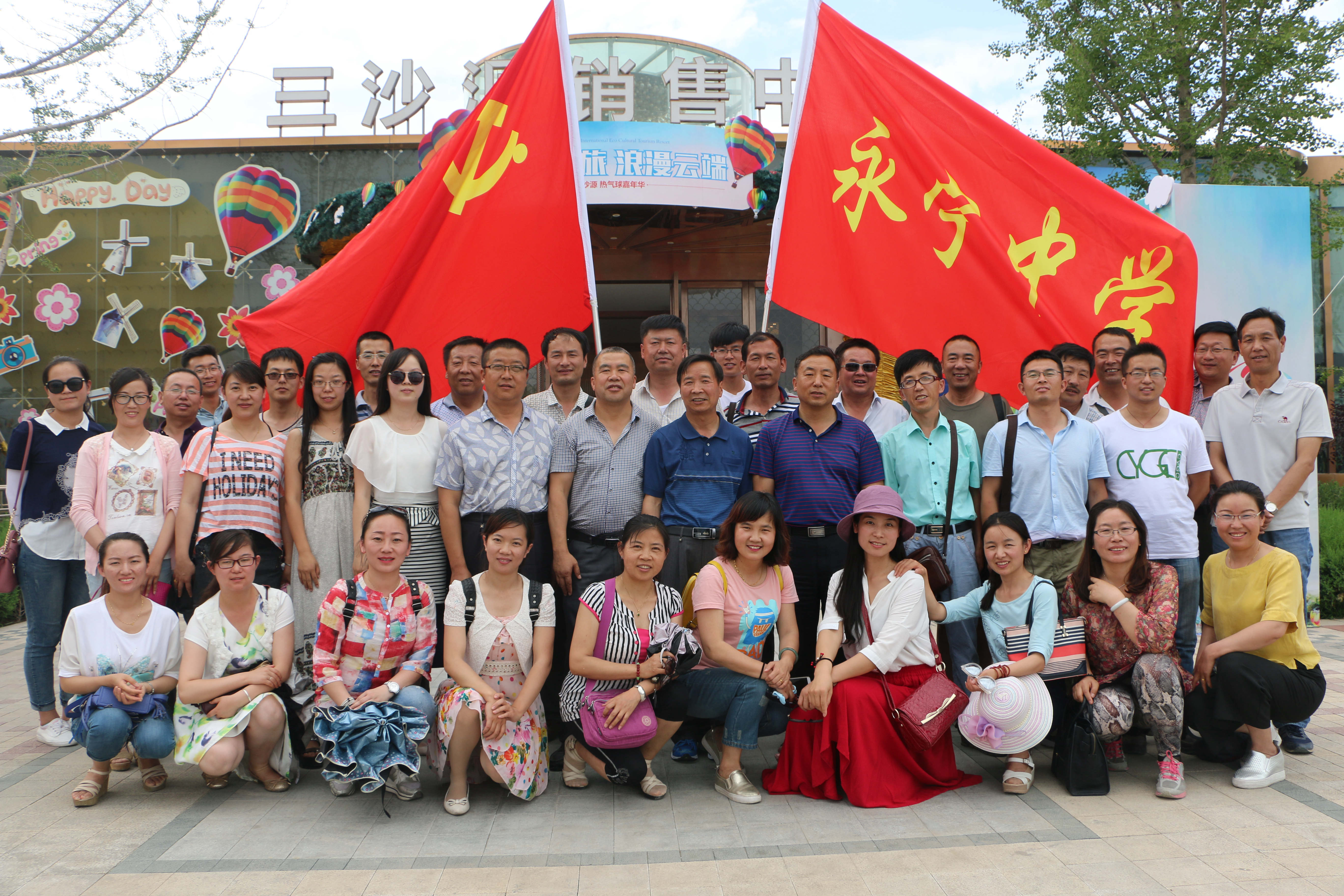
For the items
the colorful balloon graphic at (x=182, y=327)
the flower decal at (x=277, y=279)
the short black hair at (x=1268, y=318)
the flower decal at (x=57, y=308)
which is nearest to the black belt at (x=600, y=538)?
the short black hair at (x=1268, y=318)

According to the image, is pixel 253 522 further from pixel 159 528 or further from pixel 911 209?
pixel 911 209

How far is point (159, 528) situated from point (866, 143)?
167 inches

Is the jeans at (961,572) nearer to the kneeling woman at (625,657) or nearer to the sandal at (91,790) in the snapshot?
the kneeling woman at (625,657)

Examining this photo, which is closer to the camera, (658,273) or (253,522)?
(253,522)

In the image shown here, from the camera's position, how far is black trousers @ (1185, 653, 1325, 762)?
4035mm

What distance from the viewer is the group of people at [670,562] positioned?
157 inches

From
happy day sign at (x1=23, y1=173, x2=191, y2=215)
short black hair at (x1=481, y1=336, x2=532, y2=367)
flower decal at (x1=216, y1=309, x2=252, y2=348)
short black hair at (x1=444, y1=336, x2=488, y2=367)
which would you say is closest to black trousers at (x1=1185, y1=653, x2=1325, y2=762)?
short black hair at (x1=481, y1=336, x2=532, y2=367)

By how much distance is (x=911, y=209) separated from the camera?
5.22 meters

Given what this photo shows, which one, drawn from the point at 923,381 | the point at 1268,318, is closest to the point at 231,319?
the point at 923,381

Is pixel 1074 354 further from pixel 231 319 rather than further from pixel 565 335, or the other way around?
pixel 231 319

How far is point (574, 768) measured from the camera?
4.16 meters

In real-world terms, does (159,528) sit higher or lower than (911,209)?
lower

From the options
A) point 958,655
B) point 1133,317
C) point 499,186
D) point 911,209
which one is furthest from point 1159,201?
point 499,186

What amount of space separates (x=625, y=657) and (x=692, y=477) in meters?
0.90
